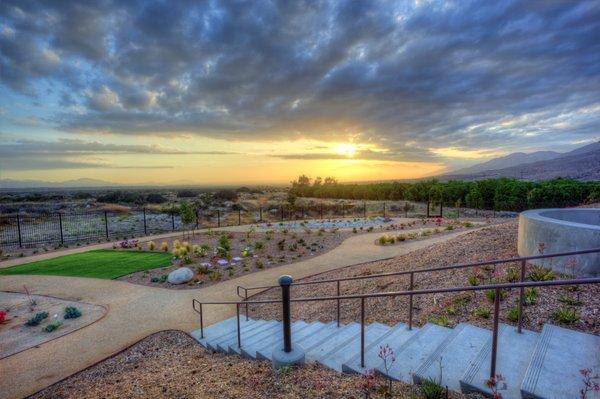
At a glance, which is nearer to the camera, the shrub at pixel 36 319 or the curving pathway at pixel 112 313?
the curving pathway at pixel 112 313

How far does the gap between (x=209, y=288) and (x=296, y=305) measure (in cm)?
313

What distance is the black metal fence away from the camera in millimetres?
20078

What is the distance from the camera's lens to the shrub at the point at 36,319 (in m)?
7.59

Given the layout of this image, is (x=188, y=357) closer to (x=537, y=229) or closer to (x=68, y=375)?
(x=68, y=375)

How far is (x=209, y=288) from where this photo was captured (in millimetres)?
10031

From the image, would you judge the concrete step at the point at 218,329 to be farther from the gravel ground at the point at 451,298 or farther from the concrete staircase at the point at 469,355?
the concrete staircase at the point at 469,355

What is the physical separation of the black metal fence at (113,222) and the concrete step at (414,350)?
19.5m

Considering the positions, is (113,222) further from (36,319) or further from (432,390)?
(432,390)

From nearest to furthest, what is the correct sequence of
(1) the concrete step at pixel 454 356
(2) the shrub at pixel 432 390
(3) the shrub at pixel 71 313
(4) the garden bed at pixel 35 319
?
1. (2) the shrub at pixel 432 390
2. (1) the concrete step at pixel 454 356
3. (4) the garden bed at pixel 35 319
4. (3) the shrub at pixel 71 313

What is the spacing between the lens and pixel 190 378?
4.64 m

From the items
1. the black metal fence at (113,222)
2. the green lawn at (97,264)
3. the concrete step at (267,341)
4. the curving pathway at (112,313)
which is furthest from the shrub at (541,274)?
the black metal fence at (113,222)

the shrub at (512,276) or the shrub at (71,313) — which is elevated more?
the shrub at (512,276)

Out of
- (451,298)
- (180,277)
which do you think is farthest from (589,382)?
(180,277)

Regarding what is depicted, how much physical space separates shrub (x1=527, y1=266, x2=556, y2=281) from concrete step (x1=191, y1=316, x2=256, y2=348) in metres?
5.79
